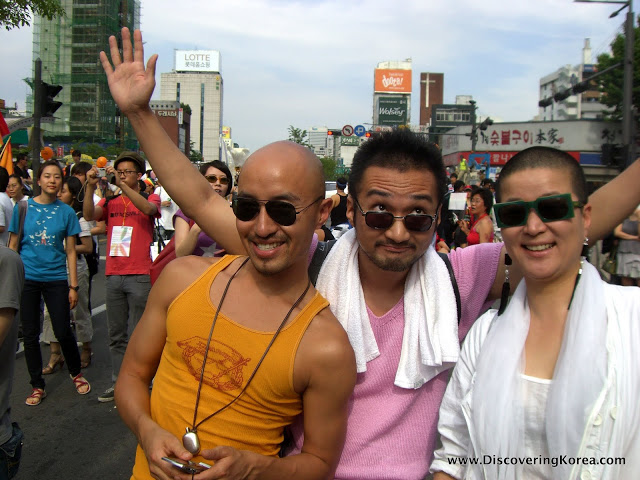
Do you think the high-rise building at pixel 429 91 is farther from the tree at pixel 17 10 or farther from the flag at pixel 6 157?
the flag at pixel 6 157

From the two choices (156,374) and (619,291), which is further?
(156,374)

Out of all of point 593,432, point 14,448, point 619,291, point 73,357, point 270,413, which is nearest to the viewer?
point 593,432

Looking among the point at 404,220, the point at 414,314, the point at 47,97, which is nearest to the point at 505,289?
the point at 414,314

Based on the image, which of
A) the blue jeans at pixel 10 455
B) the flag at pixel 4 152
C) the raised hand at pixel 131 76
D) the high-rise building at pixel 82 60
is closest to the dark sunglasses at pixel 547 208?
the raised hand at pixel 131 76

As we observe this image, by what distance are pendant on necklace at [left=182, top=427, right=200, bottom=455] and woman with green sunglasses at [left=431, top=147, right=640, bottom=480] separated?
765 millimetres

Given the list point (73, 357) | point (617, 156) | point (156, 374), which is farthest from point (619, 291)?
point (617, 156)

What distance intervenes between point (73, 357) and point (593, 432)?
4.91 meters

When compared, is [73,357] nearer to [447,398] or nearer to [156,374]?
[156,374]

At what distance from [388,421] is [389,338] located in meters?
0.28

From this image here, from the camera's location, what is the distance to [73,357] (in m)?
5.20

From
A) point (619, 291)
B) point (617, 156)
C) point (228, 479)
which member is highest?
point (617, 156)

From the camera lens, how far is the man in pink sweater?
1.84 metres

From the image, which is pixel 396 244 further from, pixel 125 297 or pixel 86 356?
pixel 86 356

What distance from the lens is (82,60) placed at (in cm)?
7612
